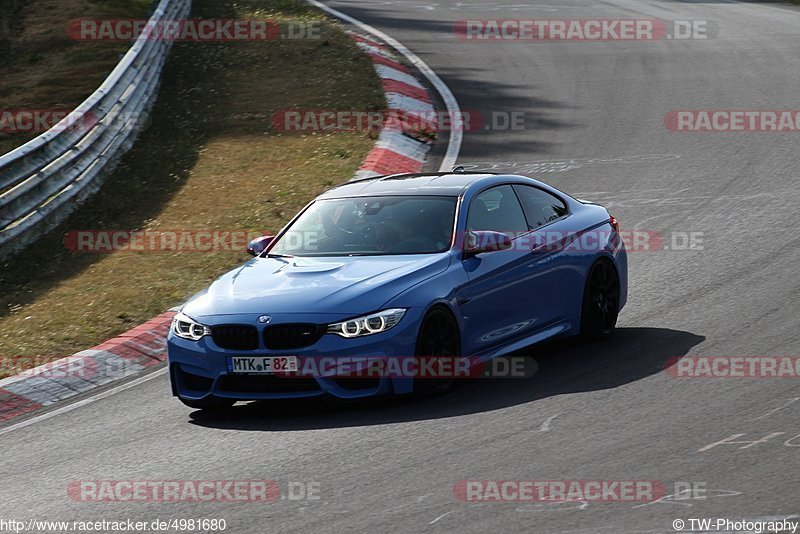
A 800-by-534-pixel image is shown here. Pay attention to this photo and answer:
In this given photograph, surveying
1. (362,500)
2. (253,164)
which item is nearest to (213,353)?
(362,500)

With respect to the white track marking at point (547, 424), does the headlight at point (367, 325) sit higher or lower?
higher

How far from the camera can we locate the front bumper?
853 centimetres

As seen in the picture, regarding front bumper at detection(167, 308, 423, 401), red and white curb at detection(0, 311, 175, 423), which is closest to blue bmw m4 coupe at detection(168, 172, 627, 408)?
front bumper at detection(167, 308, 423, 401)

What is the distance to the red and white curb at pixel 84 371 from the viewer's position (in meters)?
10.2

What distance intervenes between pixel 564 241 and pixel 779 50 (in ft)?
50.6

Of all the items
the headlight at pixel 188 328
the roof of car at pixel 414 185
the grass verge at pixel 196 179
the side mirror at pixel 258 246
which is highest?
the roof of car at pixel 414 185

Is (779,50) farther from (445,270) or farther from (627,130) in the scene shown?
(445,270)

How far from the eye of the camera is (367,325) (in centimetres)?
Answer: 858

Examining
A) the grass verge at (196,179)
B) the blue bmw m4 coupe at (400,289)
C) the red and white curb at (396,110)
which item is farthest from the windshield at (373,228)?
the red and white curb at (396,110)

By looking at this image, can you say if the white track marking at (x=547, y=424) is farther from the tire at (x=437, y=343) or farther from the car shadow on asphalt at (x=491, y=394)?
the tire at (x=437, y=343)

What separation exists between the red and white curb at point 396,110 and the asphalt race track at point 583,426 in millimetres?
1598

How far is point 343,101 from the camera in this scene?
20.7 meters

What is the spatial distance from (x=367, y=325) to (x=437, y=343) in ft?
1.92

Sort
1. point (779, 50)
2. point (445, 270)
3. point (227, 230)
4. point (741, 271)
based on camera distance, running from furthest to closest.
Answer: point (779, 50)
point (227, 230)
point (741, 271)
point (445, 270)
